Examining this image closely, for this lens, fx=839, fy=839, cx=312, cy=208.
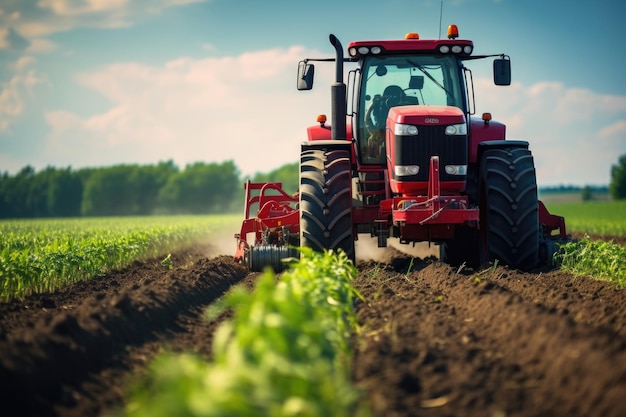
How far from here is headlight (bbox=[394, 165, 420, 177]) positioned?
1062cm

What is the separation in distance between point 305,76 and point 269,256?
2595 mm

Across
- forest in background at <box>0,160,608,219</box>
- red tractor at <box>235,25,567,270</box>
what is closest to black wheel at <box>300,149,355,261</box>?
red tractor at <box>235,25,567,270</box>

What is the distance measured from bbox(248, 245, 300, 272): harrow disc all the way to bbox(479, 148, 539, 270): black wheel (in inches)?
110

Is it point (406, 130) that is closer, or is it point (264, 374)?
point (264, 374)

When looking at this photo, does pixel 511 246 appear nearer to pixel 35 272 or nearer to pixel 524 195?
pixel 524 195

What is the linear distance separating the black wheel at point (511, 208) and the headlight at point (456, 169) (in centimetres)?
32

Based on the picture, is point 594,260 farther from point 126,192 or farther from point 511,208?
point 126,192

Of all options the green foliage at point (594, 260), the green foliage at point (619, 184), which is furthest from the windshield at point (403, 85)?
the green foliage at point (619, 184)

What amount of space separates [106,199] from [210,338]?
91.5 metres

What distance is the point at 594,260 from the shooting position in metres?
11.3

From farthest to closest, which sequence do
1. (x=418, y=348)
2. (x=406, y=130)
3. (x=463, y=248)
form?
(x=463, y=248), (x=406, y=130), (x=418, y=348)

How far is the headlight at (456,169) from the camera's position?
10711mm

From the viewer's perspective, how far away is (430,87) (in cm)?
1138

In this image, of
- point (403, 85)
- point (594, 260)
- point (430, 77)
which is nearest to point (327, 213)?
point (403, 85)
